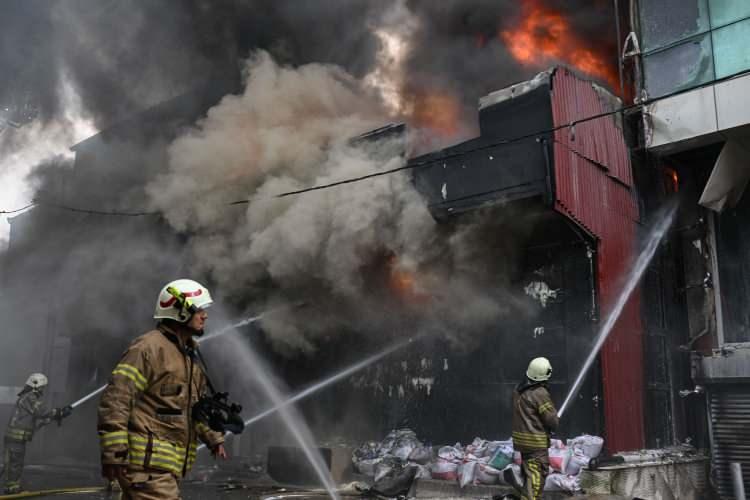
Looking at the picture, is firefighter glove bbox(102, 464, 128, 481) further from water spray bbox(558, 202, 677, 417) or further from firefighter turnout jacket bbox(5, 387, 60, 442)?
firefighter turnout jacket bbox(5, 387, 60, 442)

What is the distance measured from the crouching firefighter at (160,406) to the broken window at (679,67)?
32.2ft

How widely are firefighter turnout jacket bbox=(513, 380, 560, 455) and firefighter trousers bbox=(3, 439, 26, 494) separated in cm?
700

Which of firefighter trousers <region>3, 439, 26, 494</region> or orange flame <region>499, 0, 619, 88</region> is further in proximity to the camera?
orange flame <region>499, 0, 619, 88</region>

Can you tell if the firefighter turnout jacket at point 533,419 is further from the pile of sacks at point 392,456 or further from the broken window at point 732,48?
the broken window at point 732,48

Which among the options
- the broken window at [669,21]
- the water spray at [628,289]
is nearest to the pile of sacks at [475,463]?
the water spray at [628,289]

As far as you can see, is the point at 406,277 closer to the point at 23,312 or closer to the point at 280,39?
the point at 280,39

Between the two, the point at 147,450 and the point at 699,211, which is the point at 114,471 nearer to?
the point at 147,450

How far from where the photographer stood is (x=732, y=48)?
10461mm

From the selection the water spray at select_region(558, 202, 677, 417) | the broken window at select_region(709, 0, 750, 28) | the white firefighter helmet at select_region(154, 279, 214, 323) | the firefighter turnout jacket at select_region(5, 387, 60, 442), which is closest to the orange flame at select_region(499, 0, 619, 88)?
the broken window at select_region(709, 0, 750, 28)

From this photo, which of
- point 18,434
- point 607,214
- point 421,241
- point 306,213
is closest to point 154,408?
point 421,241

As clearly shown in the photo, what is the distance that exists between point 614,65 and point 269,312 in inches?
315

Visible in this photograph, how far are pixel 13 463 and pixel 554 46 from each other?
11.4 meters

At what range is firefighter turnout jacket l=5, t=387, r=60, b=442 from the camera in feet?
32.4

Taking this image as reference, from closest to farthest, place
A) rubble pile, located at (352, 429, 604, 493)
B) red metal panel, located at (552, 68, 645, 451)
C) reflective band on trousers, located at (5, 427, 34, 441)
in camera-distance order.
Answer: rubble pile, located at (352, 429, 604, 493) < red metal panel, located at (552, 68, 645, 451) < reflective band on trousers, located at (5, 427, 34, 441)
